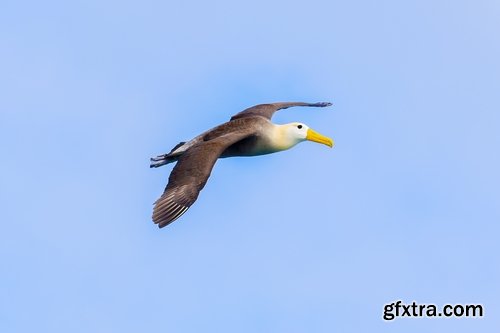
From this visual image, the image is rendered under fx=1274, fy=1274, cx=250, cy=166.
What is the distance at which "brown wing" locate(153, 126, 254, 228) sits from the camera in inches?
963

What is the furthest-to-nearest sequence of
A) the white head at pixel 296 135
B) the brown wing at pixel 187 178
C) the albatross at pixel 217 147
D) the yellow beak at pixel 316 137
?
the yellow beak at pixel 316 137, the white head at pixel 296 135, the albatross at pixel 217 147, the brown wing at pixel 187 178

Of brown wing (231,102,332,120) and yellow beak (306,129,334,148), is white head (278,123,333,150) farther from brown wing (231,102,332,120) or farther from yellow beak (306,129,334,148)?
brown wing (231,102,332,120)

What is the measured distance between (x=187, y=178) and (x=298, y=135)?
4.37m

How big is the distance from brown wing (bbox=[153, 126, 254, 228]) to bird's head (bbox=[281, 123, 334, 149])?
6.65 ft

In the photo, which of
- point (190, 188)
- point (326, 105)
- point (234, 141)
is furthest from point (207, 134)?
point (326, 105)

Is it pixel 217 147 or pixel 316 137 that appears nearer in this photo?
pixel 217 147

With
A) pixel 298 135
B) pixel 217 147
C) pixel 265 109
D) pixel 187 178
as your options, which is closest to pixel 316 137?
pixel 298 135

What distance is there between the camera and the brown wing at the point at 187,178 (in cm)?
2447

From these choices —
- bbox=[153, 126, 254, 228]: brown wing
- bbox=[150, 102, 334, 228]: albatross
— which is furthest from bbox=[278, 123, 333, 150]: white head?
bbox=[153, 126, 254, 228]: brown wing

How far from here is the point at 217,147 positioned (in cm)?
2616

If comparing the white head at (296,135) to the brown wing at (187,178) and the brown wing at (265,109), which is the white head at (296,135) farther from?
the brown wing at (187,178)

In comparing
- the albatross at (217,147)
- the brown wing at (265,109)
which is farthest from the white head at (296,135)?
the brown wing at (265,109)

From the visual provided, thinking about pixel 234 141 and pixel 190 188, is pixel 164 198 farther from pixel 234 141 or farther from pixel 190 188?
pixel 234 141

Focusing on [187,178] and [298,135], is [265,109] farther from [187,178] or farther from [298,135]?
[187,178]
